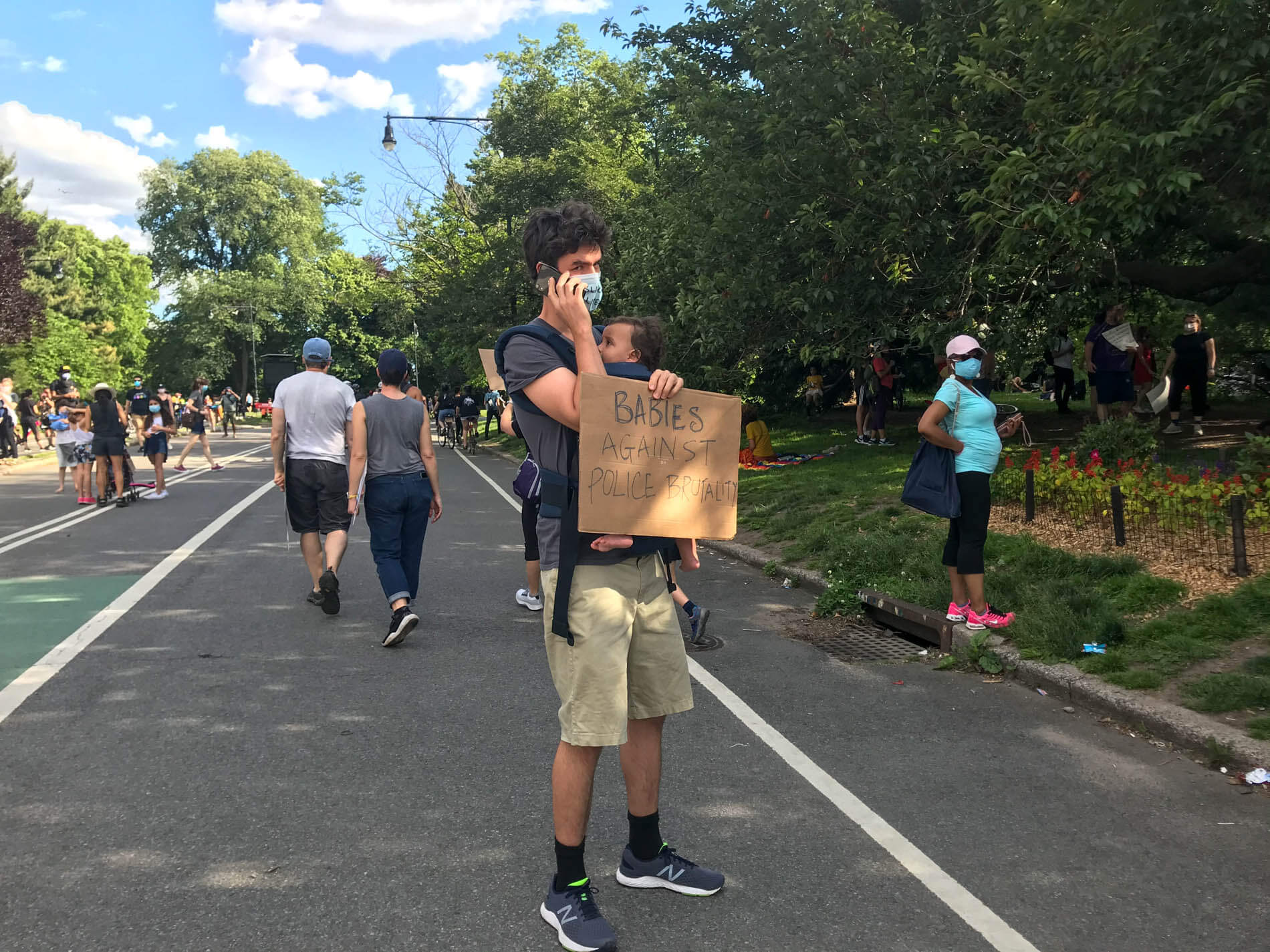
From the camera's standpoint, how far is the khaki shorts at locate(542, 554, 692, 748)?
3.13m

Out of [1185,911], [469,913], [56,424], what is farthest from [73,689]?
[56,424]

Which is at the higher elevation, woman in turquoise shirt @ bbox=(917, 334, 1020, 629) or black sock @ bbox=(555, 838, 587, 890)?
woman in turquoise shirt @ bbox=(917, 334, 1020, 629)

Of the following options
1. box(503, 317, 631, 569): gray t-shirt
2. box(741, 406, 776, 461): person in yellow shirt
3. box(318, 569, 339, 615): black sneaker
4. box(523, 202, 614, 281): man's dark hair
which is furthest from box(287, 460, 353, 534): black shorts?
box(741, 406, 776, 461): person in yellow shirt

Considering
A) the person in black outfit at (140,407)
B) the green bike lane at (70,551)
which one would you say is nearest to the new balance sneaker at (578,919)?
the green bike lane at (70,551)

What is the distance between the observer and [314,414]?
799cm

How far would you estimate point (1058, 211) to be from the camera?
30.0 ft

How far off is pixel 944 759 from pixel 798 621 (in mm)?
3078

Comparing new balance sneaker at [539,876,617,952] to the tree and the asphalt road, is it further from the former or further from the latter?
the tree

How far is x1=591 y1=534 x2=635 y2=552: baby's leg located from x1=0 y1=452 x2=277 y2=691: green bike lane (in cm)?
451

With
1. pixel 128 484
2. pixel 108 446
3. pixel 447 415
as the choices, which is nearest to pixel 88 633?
pixel 108 446

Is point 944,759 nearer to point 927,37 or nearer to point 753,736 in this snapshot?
point 753,736

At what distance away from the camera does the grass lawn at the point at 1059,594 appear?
5.68 meters

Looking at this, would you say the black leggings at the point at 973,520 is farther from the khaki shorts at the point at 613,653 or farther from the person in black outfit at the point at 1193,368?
the person in black outfit at the point at 1193,368

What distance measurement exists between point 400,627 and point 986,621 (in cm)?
365
